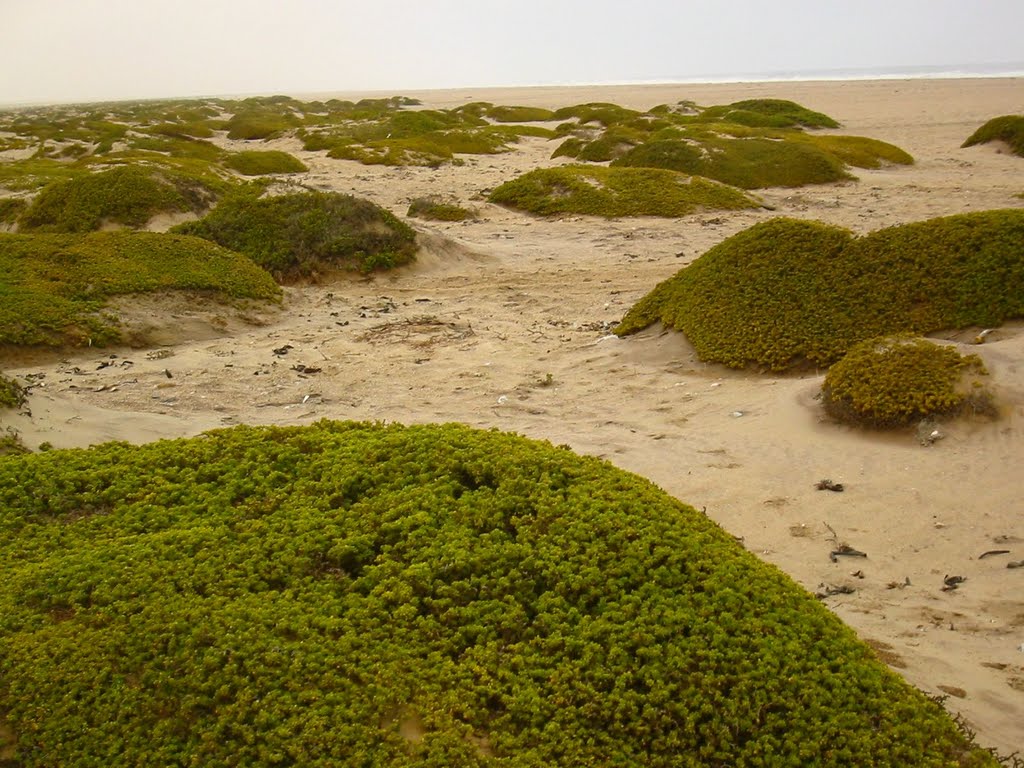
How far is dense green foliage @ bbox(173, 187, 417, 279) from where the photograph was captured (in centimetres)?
1458

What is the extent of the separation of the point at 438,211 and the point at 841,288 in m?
12.4

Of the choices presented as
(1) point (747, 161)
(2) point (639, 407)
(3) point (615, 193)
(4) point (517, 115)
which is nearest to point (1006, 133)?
(1) point (747, 161)

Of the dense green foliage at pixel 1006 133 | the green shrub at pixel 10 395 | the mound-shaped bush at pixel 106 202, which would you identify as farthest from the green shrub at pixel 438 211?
the dense green foliage at pixel 1006 133

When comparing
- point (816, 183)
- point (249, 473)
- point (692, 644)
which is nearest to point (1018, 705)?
point (692, 644)

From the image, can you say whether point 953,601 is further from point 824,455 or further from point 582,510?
point 582,510

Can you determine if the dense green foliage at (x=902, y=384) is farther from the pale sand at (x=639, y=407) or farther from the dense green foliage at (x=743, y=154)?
the dense green foliage at (x=743, y=154)

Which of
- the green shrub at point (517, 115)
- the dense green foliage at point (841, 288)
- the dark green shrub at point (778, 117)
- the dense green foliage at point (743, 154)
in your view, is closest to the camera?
the dense green foliage at point (841, 288)

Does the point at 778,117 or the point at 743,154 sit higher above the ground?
the point at 778,117

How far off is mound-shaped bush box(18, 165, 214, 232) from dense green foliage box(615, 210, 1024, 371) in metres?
12.6

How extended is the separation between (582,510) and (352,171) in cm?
2571

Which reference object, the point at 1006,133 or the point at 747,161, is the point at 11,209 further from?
the point at 1006,133

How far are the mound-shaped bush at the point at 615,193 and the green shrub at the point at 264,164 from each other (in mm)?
10531

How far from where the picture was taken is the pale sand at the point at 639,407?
4938 millimetres

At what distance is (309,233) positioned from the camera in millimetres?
14805
